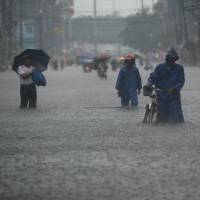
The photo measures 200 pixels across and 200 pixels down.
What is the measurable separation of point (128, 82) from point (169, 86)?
5.31m

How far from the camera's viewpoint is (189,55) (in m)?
96.4

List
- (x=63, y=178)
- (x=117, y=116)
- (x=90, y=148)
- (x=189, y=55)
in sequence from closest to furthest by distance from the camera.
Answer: (x=63, y=178)
(x=90, y=148)
(x=117, y=116)
(x=189, y=55)

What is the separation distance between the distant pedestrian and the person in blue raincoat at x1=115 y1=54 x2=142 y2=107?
7.67 feet

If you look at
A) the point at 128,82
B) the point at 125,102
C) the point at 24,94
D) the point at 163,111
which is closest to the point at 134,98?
the point at 125,102

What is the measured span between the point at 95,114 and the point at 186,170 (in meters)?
10.5

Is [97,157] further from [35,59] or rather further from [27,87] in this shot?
[35,59]

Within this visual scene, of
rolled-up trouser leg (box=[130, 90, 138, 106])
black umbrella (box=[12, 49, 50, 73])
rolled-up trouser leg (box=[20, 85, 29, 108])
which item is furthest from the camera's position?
black umbrella (box=[12, 49, 50, 73])

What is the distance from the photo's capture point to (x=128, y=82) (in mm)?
23062

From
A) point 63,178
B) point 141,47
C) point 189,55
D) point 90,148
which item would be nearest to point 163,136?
point 90,148

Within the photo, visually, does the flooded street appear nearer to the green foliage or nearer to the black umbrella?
the black umbrella

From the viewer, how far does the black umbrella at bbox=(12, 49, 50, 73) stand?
24.2 meters

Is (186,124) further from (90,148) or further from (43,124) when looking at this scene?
(90,148)

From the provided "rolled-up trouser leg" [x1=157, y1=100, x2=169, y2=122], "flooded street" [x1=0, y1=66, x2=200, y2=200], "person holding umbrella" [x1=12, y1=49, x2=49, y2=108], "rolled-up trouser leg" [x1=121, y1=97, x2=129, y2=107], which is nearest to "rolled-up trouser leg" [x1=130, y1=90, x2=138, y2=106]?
"rolled-up trouser leg" [x1=121, y1=97, x2=129, y2=107]

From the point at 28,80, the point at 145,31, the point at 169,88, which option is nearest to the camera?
the point at 169,88
